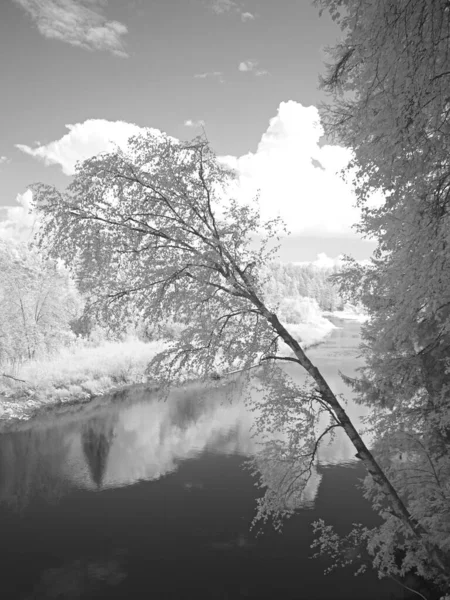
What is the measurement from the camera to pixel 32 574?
8750 millimetres

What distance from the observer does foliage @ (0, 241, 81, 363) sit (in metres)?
24.8

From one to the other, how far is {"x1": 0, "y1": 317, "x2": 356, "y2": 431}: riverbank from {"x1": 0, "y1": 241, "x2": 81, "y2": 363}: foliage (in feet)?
4.26

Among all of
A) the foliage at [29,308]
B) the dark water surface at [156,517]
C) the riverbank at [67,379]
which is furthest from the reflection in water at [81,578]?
the foliage at [29,308]

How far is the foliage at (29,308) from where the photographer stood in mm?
24750

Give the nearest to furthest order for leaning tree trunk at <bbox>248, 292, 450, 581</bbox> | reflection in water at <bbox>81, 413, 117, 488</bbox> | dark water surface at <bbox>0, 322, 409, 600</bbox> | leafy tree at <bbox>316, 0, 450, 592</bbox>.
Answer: leafy tree at <bbox>316, 0, 450, 592</bbox>
leaning tree trunk at <bbox>248, 292, 450, 581</bbox>
dark water surface at <bbox>0, 322, 409, 600</bbox>
reflection in water at <bbox>81, 413, 117, 488</bbox>

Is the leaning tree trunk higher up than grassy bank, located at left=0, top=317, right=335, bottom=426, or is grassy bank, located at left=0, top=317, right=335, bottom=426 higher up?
the leaning tree trunk

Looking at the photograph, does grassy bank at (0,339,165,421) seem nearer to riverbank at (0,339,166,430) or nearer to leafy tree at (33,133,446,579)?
riverbank at (0,339,166,430)

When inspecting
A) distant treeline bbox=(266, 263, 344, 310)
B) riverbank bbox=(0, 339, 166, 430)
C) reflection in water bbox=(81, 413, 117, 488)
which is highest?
distant treeline bbox=(266, 263, 344, 310)

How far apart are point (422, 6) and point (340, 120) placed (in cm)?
337

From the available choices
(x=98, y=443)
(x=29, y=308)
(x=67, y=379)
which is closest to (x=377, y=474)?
→ (x=98, y=443)

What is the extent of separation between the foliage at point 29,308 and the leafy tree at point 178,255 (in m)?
17.8

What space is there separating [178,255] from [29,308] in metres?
23.4

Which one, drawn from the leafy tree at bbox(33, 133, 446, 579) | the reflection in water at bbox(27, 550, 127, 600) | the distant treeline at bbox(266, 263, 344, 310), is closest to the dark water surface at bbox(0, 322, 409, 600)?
the reflection in water at bbox(27, 550, 127, 600)

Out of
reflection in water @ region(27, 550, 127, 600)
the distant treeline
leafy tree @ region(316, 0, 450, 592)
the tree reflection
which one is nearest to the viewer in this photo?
leafy tree @ region(316, 0, 450, 592)
